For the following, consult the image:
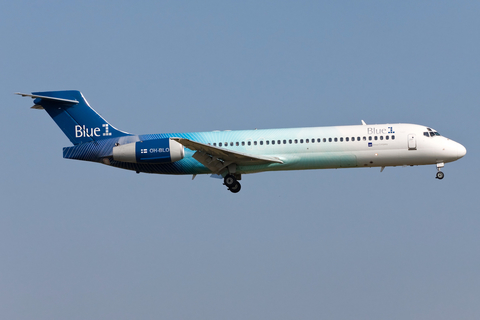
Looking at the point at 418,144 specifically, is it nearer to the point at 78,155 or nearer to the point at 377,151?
the point at 377,151

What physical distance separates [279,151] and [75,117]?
500 inches

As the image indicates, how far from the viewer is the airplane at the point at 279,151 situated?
33812 mm

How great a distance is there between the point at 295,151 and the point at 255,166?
250 cm

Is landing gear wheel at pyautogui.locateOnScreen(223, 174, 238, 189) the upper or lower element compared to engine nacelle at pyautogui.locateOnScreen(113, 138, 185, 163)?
lower

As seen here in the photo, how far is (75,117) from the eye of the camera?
36.7 metres

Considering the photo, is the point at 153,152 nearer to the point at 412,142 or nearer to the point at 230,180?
the point at 230,180

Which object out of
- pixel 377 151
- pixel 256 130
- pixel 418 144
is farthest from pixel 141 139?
pixel 418 144

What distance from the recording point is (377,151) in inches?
1334

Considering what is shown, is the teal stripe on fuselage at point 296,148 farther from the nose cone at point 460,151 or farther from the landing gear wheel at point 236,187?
the nose cone at point 460,151

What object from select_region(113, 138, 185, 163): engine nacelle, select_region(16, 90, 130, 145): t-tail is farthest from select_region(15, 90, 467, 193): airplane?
select_region(16, 90, 130, 145): t-tail

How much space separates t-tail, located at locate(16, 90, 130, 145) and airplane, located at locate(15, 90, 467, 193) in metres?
0.72

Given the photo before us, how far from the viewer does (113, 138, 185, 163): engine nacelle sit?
111 feet

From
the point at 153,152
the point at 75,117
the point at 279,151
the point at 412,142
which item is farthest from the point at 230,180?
the point at 412,142

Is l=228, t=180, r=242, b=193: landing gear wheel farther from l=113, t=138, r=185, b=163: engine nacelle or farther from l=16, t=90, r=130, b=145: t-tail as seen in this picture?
l=16, t=90, r=130, b=145: t-tail
